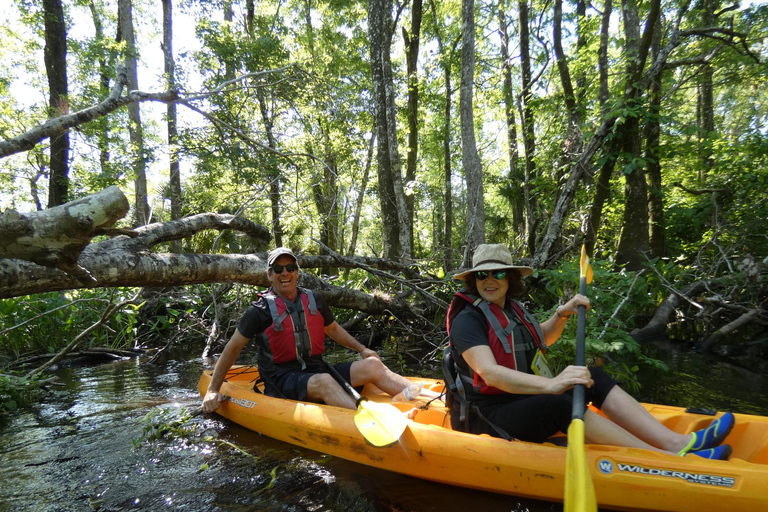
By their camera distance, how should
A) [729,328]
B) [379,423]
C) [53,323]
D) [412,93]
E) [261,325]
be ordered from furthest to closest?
[412,93] → [53,323] → [729,328] → [261,325] → [379,423]

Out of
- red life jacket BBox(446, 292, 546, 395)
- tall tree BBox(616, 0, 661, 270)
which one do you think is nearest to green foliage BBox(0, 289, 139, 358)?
red life jacket BBox(446, 292, 546, 395)

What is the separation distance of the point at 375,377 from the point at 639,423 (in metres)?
2.00

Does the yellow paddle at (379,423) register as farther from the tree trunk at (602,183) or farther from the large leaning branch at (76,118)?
the tree trunk at (602,183)

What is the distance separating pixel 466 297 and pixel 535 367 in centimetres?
60

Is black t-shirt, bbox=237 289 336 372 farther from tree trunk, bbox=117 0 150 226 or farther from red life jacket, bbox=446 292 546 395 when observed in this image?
tree trunk, bbox=117 0 150 226

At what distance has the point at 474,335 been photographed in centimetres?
229

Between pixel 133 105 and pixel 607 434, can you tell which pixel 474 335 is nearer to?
pixel 607 434

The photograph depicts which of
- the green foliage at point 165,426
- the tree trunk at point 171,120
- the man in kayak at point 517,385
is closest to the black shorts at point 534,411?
the man in kayak at point 517,385

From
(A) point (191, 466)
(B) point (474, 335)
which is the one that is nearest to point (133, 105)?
(A) point (191, 466)

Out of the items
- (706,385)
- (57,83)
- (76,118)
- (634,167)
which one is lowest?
(706,385)

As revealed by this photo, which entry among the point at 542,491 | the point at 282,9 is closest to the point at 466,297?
the point at 542,491

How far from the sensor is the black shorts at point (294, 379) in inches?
129

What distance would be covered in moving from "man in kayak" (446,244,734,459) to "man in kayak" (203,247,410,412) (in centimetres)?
102

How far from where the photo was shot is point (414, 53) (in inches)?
455
